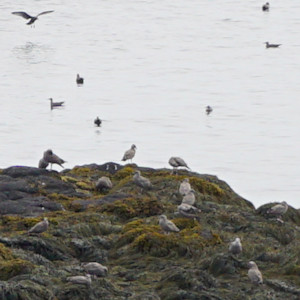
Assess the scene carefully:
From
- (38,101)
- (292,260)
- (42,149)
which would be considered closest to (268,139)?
(42,149)

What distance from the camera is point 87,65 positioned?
128 ft

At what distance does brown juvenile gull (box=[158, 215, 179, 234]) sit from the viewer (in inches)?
508

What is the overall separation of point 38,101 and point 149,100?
372cm

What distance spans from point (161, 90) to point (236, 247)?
21.5 meters

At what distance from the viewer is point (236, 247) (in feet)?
40.1

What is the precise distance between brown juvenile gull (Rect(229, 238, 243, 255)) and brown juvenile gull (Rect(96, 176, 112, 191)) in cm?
434

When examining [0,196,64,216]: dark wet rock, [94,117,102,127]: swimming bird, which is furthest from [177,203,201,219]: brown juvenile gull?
[94,117,102,127]: swimming bird

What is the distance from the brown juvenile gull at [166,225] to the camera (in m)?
12.9

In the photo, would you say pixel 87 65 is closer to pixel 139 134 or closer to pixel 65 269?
pixel 139 134

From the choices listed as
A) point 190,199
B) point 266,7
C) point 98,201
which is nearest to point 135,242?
point 190,199

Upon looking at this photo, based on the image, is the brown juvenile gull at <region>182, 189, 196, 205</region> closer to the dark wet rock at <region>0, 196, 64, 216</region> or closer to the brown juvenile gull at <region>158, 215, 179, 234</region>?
the brown juvenile gull at <region>158, 215, 179, 234</region>

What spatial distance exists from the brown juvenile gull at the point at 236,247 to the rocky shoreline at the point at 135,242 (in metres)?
0.13

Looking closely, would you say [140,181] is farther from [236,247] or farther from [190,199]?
[236,247]

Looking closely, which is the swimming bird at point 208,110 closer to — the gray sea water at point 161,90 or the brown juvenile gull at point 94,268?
the gray sea water at point 161,90
